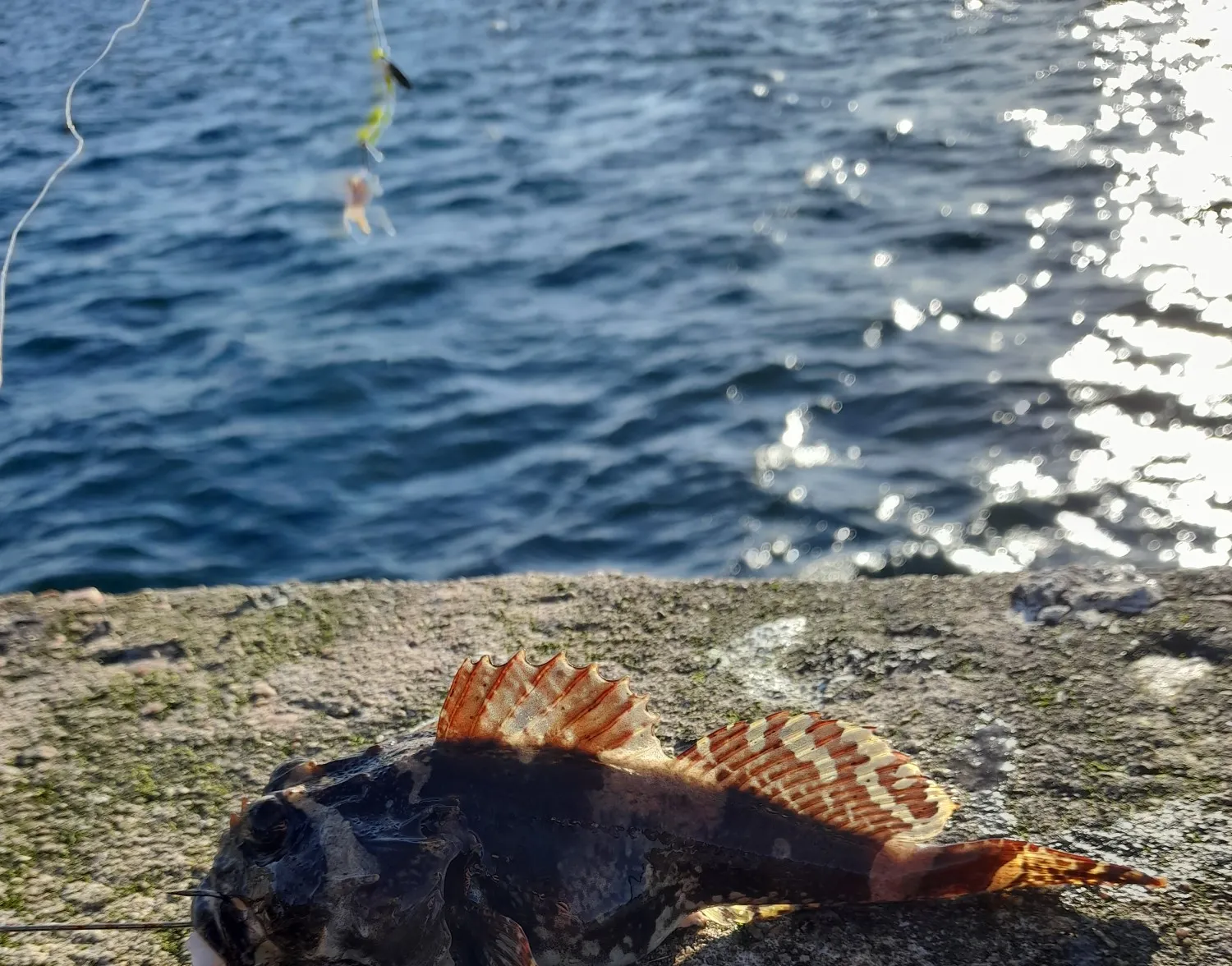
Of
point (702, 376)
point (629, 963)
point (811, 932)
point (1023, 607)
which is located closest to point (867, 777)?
point (811, 932)

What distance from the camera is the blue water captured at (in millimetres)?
7867

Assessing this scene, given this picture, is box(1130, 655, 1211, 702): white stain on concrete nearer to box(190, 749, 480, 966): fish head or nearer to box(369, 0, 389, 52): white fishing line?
box(190, 749, 480, 966): fish head

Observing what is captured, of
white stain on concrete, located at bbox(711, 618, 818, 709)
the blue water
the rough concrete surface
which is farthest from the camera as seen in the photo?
the blue water

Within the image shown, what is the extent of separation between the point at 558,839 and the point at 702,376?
21.6 feet

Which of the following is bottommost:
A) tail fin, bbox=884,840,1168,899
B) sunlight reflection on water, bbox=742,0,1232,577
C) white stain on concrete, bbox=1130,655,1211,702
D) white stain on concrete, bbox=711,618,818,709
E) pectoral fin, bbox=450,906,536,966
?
sunlight reflection on water, bbox=742,0,1232,577

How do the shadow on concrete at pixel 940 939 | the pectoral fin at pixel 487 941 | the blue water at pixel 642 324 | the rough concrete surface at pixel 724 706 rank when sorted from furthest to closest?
the blue water at pixel 642 324 → the rough concrete surface at pixel 724 706 → the shadow on concrete at pixel 940 939 → the pectoral fin at pixel 487 941

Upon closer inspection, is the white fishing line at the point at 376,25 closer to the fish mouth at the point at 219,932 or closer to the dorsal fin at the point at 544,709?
the dorsal fin at the point at 544,709

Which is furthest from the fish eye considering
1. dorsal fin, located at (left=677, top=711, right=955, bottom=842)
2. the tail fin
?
the tail fin

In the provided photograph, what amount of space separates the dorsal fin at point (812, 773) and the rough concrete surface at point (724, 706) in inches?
9.2

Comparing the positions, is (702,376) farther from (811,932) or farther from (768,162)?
(811,932)

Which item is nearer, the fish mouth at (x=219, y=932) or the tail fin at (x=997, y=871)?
the fish mouth at (x=219, y=932)

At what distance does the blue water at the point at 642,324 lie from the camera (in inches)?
310

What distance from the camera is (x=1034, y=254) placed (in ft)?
31.6

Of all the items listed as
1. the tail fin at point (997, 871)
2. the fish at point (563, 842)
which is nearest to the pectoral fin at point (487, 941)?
the fish at point (563, 842)
